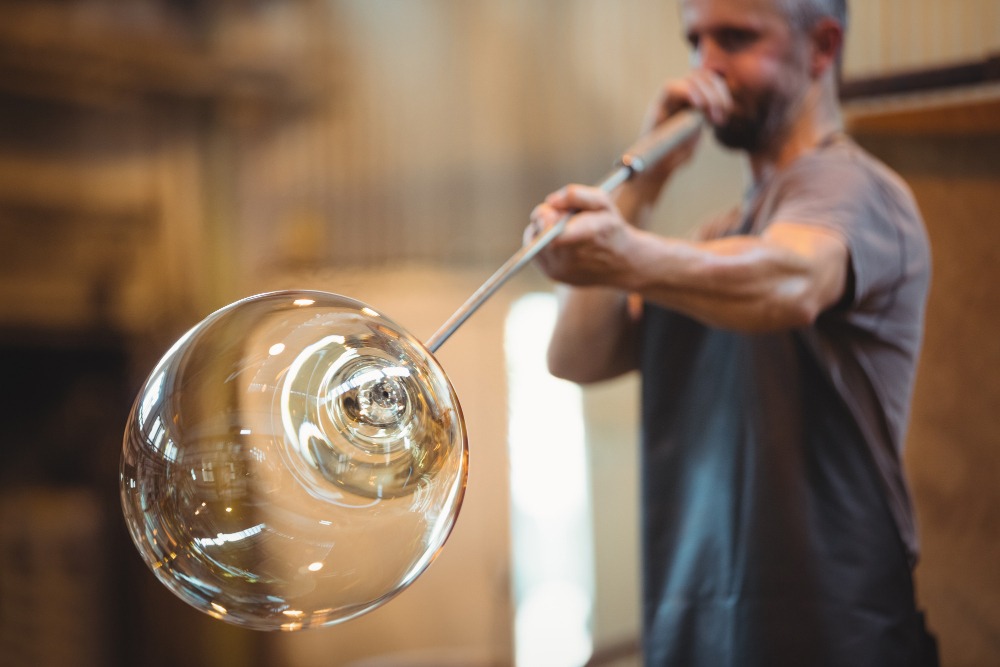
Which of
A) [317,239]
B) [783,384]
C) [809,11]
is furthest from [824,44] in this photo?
[317,239]

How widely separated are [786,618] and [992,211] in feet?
2.09

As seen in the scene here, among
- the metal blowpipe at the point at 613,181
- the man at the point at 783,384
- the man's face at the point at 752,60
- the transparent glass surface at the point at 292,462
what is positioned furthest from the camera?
the man's face at the point at 752,60

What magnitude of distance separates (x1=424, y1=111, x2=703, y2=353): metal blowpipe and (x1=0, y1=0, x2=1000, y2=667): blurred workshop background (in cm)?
66

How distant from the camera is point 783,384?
3.30 feet

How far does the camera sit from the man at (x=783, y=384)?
2.91ft

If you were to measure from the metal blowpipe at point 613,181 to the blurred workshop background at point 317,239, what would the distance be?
66 centimetres

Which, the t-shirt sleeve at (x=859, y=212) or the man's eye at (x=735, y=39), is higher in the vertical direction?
the man's eye at (x=735, y=39)

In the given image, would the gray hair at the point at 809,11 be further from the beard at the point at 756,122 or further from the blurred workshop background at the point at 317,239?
the blurred workshop background at the point at 317,239

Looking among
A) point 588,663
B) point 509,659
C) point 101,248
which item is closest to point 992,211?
point 588,663

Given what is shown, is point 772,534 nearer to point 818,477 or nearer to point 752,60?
point 818,477

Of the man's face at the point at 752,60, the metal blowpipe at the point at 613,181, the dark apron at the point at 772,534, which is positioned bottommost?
the dark apron at the point at 772,534

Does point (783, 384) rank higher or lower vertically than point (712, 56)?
lower

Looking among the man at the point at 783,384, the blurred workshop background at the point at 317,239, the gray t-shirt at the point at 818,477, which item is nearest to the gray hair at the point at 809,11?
the man at the point at 783,384

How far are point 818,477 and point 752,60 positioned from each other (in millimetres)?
403
